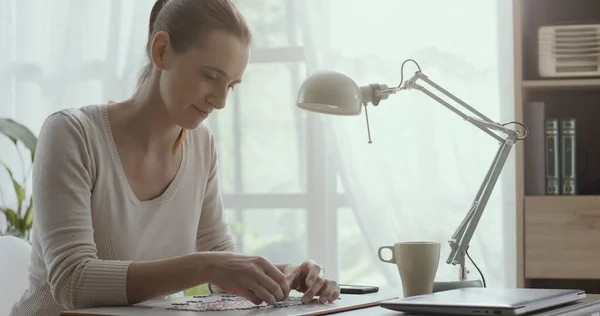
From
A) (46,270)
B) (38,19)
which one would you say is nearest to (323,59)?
(38,19)

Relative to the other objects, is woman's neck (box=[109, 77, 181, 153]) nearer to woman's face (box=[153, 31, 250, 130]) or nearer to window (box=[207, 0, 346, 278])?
woman's face (box=[153, 31, 250, 130])

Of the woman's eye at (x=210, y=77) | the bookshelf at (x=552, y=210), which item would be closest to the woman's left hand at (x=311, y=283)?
the woman's eye at (x=210, y=77)

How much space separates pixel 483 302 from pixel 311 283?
358 mm

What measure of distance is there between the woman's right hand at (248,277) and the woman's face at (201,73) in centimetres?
38

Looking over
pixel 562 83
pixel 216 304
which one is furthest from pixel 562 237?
pixel 216 304

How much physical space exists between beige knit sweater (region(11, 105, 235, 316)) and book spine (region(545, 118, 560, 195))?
1.19 m

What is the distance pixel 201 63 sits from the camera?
61.9 inches

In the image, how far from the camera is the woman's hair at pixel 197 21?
5.17 ft

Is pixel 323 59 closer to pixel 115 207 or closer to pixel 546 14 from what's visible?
pixel 546 14

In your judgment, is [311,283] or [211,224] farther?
[211,224]

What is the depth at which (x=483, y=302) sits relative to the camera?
1147mm

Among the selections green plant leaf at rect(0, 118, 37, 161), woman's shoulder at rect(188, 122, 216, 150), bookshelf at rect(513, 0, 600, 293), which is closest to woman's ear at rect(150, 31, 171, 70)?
woman's shoulder at rect(188, 122, 216, 150)

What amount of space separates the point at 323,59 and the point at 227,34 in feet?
5.64

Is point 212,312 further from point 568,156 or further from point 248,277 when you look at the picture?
point 568,156
